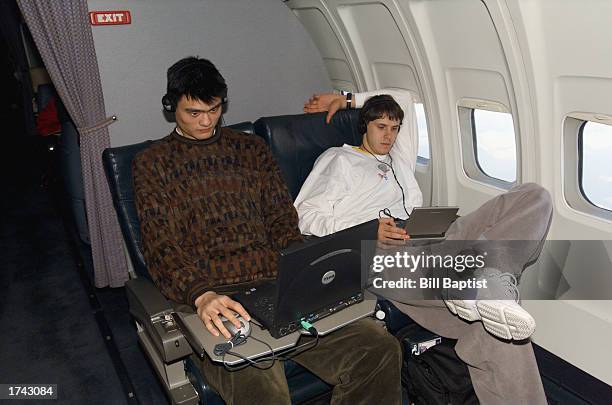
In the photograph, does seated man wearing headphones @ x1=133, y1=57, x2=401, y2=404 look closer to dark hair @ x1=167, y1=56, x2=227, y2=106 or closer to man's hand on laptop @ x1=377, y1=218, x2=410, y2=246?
dark hair @ x1=167, y1=56, x2=227, y2=106

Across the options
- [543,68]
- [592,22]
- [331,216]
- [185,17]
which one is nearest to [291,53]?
[185,17]

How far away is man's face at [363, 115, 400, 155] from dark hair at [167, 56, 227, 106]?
1.21m

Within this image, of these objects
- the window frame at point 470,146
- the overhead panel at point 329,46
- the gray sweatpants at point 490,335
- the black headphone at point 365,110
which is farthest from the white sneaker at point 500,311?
the overhead panel at point 329,46

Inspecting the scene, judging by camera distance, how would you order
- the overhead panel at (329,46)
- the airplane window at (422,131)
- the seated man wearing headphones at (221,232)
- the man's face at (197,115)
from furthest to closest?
the overhead panel at (329,46), the airplane window at (422,131), the man's face at (197,115), the seated man wearing headphones at (221,232)

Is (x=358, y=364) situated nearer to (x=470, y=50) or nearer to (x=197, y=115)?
(x=197, y=115)

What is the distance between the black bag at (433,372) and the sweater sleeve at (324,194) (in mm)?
794

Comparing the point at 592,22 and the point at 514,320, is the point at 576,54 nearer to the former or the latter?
the point at 592,22

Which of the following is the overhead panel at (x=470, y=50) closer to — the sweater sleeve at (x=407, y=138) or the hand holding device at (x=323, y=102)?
the sweater sleeve at (x=407, y=138)

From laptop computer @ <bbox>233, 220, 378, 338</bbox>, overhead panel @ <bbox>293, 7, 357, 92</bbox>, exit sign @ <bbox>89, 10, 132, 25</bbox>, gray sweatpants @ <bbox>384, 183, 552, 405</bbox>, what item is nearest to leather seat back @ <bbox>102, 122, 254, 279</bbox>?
laptop computer @ <bbox>233, 220, 378, 338</bbox>

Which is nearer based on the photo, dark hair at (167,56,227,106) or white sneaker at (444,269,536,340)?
white sneaker at (444,269,536,340)

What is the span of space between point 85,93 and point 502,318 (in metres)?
3.00

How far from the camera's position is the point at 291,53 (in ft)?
15.1

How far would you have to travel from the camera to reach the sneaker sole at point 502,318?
2.27 m

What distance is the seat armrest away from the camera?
7.34 ft
